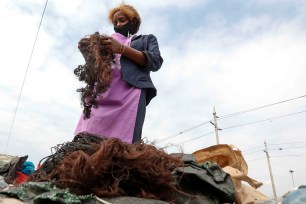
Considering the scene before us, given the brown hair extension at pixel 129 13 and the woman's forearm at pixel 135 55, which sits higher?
the brown hair extension at pixel 129 13

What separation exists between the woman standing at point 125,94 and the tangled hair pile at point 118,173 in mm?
505

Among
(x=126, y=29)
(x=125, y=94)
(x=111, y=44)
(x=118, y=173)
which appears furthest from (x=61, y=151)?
(x=126, y=29)

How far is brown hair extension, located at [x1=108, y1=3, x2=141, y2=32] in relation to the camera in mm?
2072

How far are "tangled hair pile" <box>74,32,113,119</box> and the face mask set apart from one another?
39cm

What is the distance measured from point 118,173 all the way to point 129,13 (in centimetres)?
130

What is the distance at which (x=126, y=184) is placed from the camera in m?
1.05

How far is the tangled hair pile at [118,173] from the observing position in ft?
3.28

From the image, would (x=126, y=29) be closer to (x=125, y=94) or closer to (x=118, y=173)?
(x=125, y=94)

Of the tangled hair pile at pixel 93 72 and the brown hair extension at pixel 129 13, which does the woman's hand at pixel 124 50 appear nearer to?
the tangled hair pile at pixel 93 72

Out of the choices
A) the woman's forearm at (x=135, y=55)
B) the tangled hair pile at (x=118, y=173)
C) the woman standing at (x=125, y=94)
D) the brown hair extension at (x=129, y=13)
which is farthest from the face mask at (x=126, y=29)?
the tangled hair pile at (x=118, y=173)

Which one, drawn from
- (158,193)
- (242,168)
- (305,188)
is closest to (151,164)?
(158,193)

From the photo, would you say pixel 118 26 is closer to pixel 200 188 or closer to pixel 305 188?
pixel 200 188

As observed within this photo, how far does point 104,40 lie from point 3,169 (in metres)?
1.47

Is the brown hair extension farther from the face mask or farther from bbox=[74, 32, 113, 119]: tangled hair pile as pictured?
bbox=[74, 32, 113, 119]: tangled hair pile
